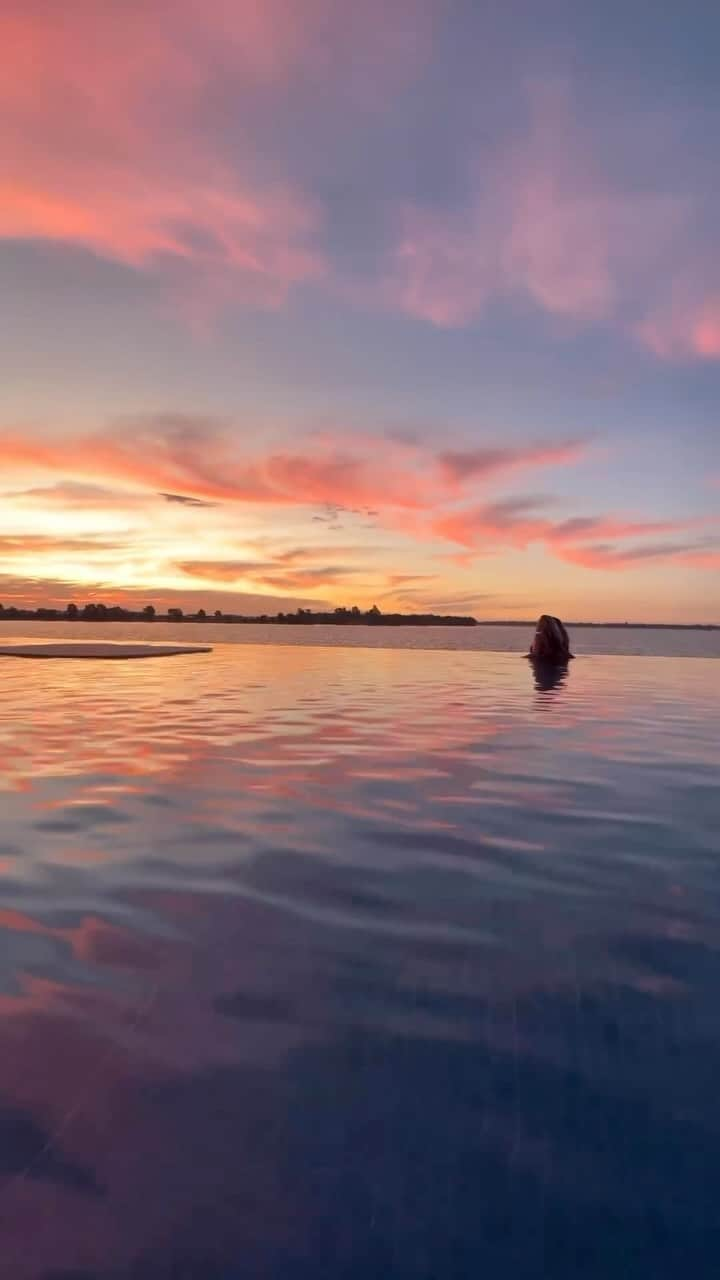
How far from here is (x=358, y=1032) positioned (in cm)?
462

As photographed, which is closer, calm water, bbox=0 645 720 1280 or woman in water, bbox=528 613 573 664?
calm water, bbox=0 645 720 1280

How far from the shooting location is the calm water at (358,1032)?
10.3 feet

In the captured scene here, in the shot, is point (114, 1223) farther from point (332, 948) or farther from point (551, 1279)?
point (332, 948)

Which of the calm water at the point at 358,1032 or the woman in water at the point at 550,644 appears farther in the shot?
the woman in water at the point at 550,644

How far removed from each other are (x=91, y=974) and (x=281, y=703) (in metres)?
18.5

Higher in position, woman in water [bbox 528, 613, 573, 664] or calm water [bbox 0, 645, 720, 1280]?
woman in water [bbox 528, 613, 573, 664]

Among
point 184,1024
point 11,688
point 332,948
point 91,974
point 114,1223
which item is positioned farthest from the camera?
point 11,688

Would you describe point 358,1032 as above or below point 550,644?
below

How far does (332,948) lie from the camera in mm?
5863

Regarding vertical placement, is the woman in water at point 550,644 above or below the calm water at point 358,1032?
above

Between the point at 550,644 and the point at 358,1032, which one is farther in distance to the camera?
the point at 550,644

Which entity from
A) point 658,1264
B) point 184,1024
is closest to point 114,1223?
point 184,1024

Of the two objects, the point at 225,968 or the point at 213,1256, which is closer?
the point at 213,1256

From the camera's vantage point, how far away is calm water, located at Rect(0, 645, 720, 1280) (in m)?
3.15
